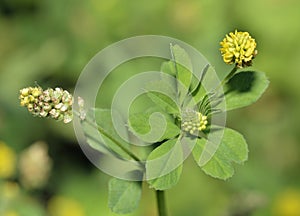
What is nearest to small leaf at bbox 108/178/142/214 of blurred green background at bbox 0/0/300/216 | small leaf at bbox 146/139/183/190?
small leaf at bbox 146/139/183/190

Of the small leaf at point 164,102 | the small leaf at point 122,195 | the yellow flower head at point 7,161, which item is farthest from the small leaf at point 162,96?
the yellow flower head at point 7,161

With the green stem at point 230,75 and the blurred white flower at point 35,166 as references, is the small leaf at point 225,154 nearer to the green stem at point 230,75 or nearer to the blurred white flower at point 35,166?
the green stem at point 230,75

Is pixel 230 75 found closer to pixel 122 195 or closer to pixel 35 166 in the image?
pixel 122 195

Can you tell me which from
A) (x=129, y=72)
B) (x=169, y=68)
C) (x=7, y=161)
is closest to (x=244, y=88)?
(x=169, y=68)

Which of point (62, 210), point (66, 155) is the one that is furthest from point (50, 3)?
point (62, 210)

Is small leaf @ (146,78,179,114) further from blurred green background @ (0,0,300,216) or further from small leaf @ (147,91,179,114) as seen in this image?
blurred green background @ (0,0,300,216)

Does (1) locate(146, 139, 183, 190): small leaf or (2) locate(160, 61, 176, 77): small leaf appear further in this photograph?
(2) locate(160, 61, 176, 77): small leaf
